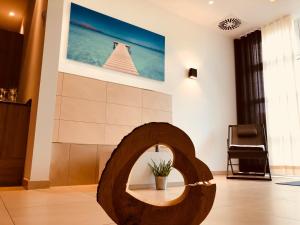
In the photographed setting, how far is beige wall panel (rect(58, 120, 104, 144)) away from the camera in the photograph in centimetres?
292

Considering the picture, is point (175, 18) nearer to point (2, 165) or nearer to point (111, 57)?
point (111, 57)

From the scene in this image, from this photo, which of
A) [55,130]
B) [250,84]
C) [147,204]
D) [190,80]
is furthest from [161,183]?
[250,84]

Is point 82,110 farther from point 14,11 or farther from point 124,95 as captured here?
point 14,11

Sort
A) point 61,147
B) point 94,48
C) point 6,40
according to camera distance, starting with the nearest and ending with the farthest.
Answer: point 61,147, point 94,48, point 6,40

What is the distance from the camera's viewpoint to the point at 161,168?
8.16ft

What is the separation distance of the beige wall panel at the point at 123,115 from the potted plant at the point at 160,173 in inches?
40.4

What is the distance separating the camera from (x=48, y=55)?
2520 millimetres

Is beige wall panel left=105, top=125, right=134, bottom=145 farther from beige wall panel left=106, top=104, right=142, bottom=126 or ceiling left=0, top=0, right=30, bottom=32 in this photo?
ceiling left=0, top=0, right=30, bottom=32

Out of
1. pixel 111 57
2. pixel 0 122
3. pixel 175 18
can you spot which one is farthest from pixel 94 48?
pixel 175 18

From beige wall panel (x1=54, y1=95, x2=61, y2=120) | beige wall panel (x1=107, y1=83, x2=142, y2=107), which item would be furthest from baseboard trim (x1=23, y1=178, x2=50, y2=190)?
beige wall panel (x1=107, y1=83, x2=142, y2=107)

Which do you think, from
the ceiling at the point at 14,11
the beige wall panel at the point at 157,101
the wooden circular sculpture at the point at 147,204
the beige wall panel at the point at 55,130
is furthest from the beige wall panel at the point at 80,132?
the ceiling at the point at 14,11

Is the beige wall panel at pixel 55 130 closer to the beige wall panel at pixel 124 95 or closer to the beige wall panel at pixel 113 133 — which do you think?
the beige wall panel at pixel 113 133

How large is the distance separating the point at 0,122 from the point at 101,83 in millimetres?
1267

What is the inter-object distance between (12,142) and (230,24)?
4165 mm
